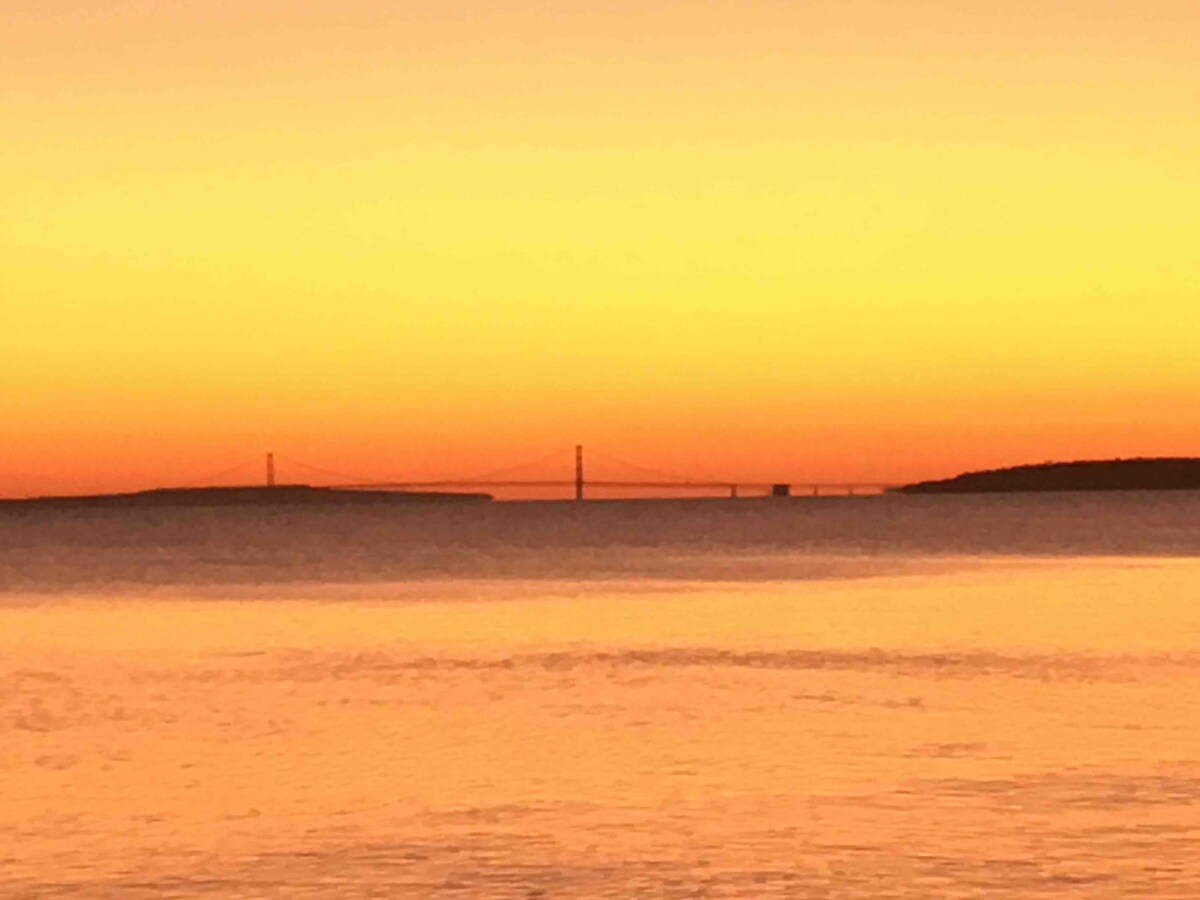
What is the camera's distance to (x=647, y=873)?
21547 mm

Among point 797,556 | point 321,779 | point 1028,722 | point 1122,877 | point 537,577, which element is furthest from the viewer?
point 797,556

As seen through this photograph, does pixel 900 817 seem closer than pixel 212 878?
No

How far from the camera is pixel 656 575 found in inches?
4043

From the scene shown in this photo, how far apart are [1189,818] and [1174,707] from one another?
43.7ft

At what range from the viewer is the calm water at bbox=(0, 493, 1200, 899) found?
21.8 metres

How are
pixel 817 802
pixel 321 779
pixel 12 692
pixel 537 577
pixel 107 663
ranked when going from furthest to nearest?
1. pixel 537 577
2. pixel 107 663
3. pixel 12 692
4. pixel 321 779
5. pixel 817 802

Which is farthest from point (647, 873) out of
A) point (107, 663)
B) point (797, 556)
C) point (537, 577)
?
point (797, 556)

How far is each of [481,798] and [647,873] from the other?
18.8 feet

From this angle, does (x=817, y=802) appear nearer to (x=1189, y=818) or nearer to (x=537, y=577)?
(x=1189, y=818)

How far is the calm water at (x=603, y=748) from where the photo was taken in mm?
21828

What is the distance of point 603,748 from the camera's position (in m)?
32.4

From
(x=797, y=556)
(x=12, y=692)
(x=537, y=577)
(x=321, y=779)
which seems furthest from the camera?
(x=797, y=556)

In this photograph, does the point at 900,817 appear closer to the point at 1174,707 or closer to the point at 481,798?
the point at 481,798

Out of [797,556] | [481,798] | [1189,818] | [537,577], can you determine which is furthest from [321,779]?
[797,556]
